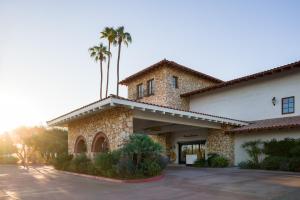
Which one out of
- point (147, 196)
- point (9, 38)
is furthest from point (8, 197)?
point (9, 38)

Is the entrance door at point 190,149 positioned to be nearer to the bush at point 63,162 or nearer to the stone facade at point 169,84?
the stone facade at point 169,84

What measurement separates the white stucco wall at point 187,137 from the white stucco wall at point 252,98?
2266 millimetres

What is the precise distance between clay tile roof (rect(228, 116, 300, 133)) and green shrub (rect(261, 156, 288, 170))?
1.92 meters

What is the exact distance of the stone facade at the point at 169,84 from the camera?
1034 inches

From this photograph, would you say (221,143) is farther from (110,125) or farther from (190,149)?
(110,125)

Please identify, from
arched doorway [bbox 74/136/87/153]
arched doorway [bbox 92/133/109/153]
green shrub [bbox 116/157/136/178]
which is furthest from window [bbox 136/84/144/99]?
green shrub [bbox 116/157/136/178]

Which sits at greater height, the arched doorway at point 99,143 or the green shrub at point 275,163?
the arched doorway at point 99,143

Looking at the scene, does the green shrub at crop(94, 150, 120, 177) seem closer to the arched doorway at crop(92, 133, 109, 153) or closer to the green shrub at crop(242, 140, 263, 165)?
the arched doorway at crop(92, 133, 109, 153)

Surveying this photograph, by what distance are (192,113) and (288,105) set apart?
277 inches

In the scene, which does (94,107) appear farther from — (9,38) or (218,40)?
(218,40)

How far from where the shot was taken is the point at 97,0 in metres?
16.2

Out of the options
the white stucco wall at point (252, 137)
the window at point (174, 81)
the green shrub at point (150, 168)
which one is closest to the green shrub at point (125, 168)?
the green shrub at point (150, 168)

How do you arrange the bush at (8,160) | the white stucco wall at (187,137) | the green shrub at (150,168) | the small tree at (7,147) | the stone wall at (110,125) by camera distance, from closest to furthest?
1. the green shrub at (150,168)
2. the stone wall at (110,125)
3. the white stucco wall at (187,137)
4. the bush at (8,160)
5. the small tree at (7,147)

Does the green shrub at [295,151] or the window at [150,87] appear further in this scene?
the window at [150,87]
